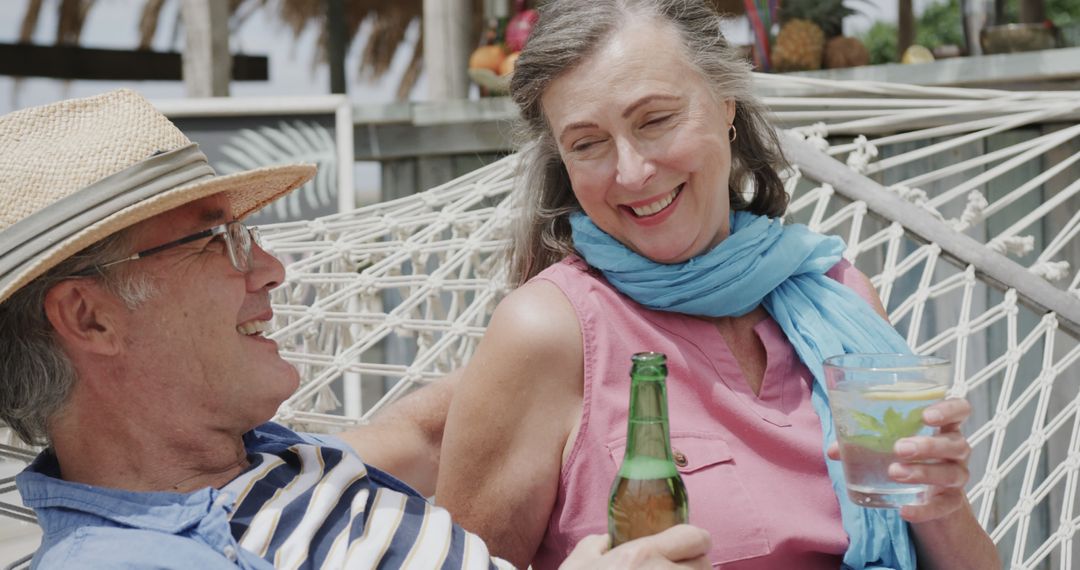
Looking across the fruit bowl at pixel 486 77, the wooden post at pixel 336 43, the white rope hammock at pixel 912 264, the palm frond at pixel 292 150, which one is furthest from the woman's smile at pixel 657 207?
the wooden post at pixel 336 43

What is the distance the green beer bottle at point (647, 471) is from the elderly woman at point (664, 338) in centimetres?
33

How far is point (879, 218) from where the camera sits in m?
2.40

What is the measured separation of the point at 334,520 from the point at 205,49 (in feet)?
11.8

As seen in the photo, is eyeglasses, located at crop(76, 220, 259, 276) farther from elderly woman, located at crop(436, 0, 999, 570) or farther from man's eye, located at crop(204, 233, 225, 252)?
elderly woman, located at crop(436, 0, 999, 570)

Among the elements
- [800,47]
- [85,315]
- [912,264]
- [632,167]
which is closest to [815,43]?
[800,47]

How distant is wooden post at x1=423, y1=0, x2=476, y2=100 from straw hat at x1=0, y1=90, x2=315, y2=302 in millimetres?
3190

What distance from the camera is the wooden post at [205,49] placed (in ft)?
15.1

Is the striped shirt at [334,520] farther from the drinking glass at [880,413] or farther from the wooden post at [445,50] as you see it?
the wooden post at [445,50]

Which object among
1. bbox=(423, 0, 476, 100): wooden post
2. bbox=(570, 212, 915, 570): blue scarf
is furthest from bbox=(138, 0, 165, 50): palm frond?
bbox=(570, 212, 915, 570): blue scarf

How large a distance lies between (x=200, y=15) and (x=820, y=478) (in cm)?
370

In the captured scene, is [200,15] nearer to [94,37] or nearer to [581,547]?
[581,547]

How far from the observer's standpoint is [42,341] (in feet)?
4.39

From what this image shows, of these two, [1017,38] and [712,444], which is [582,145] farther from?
[1017,38]

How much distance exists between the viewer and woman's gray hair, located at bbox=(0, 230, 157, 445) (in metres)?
1.32
